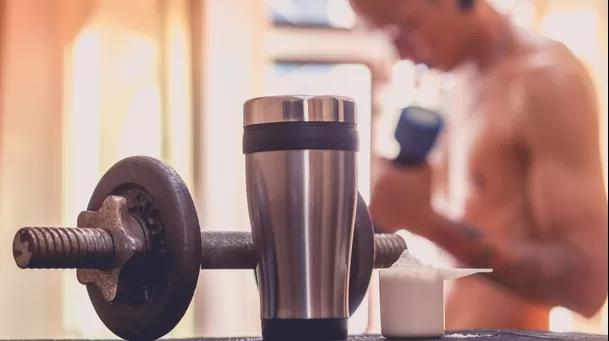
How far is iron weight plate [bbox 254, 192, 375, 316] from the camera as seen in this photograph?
2.35 ft

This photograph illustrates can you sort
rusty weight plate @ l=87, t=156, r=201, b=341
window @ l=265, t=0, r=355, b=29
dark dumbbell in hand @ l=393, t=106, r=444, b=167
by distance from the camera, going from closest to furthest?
1. rusty weight plate @ l=87, t=156, r=201, b=341
2. dark dumbbell in hand @ l=393, t=106, r=444, b=167
3. window @ l=265, t=0, r=355, b=29

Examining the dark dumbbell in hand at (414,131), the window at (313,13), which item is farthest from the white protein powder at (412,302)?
the window at (313,13)

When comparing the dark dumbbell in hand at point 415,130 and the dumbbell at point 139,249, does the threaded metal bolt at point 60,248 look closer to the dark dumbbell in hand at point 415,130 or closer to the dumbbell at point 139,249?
the dumbbell at point 139,249

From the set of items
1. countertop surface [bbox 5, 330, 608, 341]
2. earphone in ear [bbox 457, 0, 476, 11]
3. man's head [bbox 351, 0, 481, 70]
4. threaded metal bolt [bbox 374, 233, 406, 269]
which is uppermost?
earphone in ear [bbox 457, 0, 476, 11]

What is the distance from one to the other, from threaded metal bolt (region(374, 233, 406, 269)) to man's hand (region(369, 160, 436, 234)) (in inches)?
40.3

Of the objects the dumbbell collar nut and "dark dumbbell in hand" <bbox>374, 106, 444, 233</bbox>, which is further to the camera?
"dark dumbbell in hand" <bbox>374, 106, 444, 233</bbox>

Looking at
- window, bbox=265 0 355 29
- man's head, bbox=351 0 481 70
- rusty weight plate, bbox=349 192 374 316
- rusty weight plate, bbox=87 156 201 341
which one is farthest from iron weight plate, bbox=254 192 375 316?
window, bbox=265 0 355 29

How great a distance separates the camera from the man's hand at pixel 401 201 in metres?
1.82

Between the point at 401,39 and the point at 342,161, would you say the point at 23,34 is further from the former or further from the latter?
the point at 342,161

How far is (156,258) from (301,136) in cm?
13

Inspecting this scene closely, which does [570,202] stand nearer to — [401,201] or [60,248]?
[401,201]

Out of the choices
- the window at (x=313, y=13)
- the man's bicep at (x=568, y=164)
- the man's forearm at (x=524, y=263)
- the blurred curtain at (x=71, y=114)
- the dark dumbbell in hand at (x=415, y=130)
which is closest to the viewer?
the dark dumbbell in hand at (x=415, y=130)

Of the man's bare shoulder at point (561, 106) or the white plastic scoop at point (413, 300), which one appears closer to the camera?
the white plastic scoop at point (413, 300)

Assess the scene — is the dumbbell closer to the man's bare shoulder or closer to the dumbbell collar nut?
the dumbbell collar nut
